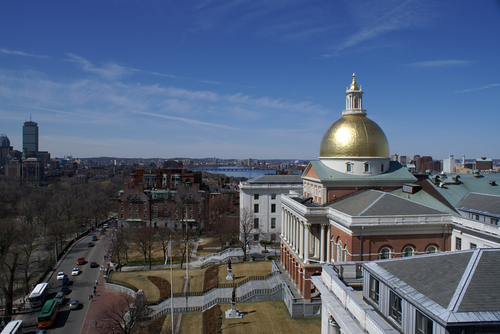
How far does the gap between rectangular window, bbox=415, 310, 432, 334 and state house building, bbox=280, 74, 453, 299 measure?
16.4m

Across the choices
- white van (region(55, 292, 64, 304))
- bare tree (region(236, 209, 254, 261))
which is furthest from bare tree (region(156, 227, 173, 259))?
white van (region(55, 292, 64, 304))

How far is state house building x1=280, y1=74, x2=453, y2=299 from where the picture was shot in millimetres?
28906

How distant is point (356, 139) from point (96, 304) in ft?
115

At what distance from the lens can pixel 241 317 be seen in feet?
105

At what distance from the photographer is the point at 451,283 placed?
485 inches

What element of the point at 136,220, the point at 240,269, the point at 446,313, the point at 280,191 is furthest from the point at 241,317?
the point at 136,220

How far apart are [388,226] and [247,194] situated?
125 feet

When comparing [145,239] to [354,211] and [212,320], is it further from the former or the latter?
[354,211]

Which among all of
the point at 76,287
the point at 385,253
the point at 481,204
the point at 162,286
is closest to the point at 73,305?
the point at 76,287

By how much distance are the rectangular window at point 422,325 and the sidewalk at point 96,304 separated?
2950 cm

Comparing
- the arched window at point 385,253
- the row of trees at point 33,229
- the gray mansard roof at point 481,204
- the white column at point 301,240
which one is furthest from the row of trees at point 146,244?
the gray mansard roof at point 481,204

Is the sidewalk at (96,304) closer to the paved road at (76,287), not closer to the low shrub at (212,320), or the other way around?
the paved road at (76,287)

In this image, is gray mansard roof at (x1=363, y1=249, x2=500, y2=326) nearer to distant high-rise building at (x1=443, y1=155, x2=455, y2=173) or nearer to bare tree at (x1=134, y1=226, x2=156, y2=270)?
bare tree at (x1=134, y1=226, x2=156, y2=270)

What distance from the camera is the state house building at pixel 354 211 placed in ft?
94.8
